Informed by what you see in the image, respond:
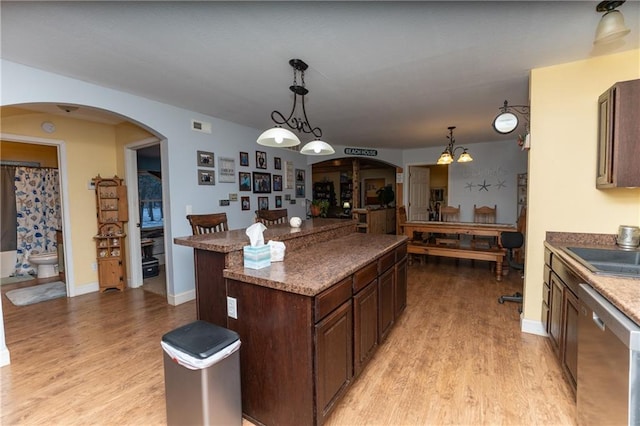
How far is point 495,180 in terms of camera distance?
20.8ft

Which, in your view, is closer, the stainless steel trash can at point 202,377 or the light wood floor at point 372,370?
the stainless steel trash can at point 202,377

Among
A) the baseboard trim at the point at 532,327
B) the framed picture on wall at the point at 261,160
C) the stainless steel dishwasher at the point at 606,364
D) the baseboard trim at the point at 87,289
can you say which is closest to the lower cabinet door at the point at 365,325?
the stainless steel dishwasher at the point at 606,364

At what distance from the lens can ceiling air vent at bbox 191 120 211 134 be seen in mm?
3782

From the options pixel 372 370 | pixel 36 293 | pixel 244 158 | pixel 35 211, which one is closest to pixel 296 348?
pixel 372 370

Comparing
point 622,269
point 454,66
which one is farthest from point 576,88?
point 622,269

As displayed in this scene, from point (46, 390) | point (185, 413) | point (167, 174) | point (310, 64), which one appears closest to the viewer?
point (185, 413)

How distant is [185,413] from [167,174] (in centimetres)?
280

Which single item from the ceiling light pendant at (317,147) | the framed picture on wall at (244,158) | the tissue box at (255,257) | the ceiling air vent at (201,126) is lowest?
the tissue box at (255,257)

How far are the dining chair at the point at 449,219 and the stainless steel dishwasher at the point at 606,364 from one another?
12.1 feet

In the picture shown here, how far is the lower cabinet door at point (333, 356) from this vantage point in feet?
4.93

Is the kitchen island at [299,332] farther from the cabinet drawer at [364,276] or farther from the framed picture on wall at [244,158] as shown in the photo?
the framed picture on wall at [244,158]

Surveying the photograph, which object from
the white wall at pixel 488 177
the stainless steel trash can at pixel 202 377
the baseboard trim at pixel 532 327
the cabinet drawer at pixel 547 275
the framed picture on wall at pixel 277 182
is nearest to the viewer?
the stainless steel trash can at pixel 202 377

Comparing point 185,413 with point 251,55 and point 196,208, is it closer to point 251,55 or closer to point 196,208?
point 251,55

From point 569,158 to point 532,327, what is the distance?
1581 mm
